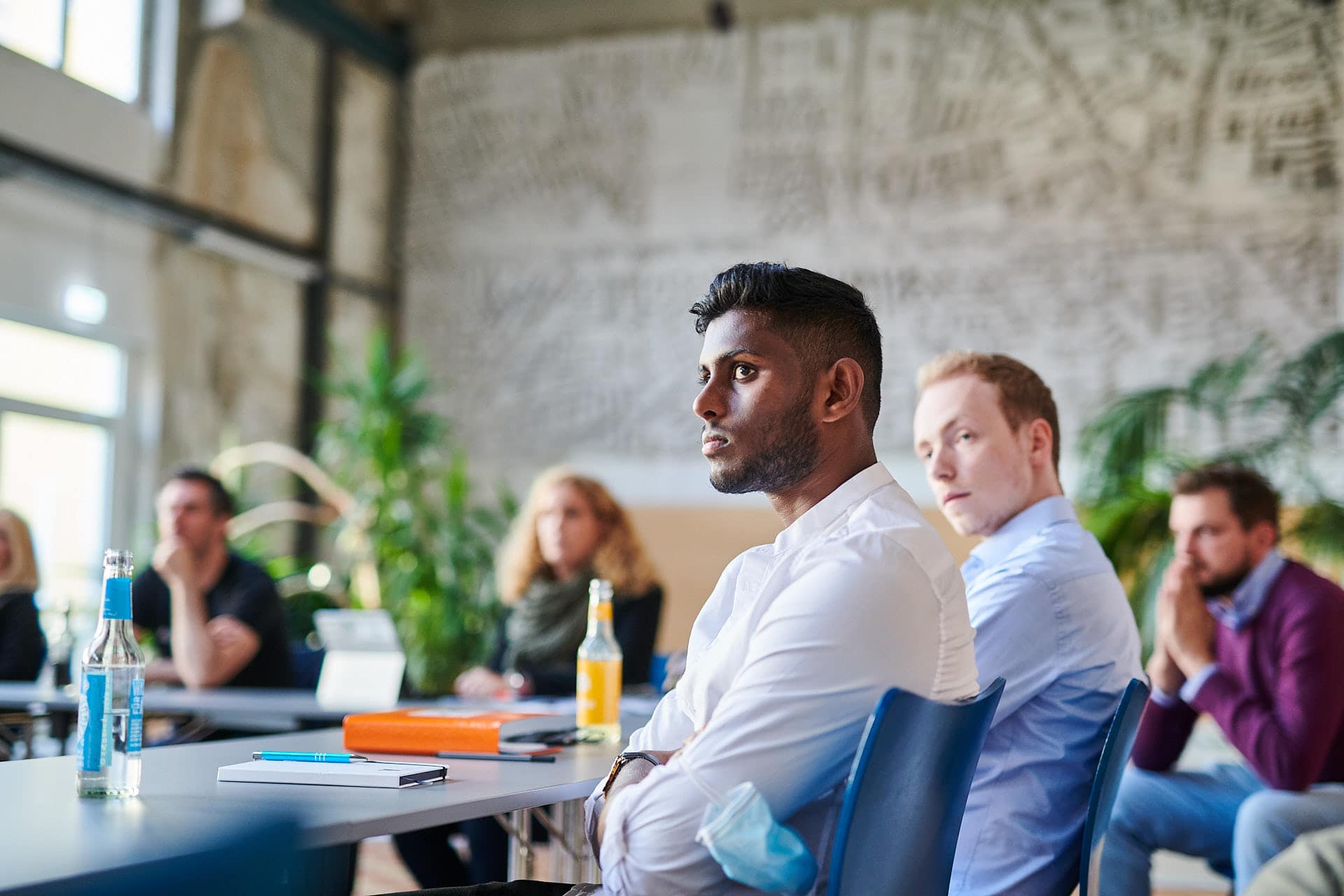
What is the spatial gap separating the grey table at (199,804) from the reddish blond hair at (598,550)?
78.8 inches

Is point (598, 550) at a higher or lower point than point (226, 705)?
higher

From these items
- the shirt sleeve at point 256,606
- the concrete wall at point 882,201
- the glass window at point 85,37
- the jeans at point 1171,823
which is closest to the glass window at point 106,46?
the glass window at point 85,37

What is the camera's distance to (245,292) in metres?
7.48

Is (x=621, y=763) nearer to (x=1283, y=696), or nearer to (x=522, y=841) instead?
(x=522, y=841)

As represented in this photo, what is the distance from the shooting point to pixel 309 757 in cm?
157

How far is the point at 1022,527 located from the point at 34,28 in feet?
18.7

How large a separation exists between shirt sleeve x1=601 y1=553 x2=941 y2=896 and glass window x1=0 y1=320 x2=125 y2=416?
5779mm

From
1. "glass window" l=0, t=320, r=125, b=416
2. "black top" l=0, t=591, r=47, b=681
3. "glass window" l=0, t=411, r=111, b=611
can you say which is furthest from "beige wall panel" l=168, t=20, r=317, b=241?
"black top" l=0, t=591, r=47, b=681

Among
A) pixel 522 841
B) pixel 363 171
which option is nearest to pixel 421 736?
pixel 522 841

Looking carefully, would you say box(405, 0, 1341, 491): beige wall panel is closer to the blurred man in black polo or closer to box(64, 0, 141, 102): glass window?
box(64, 0, 141, 102): glass window

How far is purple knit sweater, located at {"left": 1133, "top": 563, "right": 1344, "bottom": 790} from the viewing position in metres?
2.54

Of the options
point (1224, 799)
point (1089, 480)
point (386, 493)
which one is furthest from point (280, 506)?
point (1224, 799)

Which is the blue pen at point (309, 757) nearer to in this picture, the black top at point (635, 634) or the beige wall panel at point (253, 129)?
the black top at point (635, 634)

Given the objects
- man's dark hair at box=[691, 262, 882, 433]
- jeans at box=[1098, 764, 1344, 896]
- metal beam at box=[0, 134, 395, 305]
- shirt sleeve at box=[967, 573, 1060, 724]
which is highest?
metal beam at box=[0, 134, 395, 305]
